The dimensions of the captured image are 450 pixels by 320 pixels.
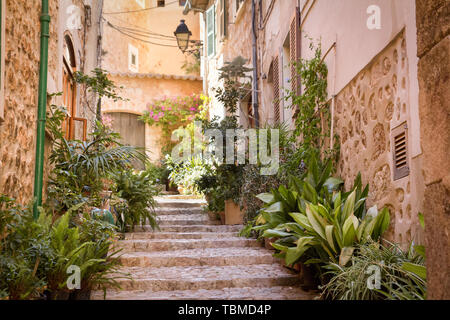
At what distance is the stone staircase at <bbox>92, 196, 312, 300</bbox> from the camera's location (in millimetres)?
4426

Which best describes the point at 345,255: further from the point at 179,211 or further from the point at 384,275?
the point at 179,211

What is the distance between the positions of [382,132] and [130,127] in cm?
1118

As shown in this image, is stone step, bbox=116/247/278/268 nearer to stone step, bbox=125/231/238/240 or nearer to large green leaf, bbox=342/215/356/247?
stone step, bbox=125/231/238/240

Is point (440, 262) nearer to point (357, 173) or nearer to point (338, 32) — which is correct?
point (357, 173)

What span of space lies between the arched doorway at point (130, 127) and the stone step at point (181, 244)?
8697 millimetres

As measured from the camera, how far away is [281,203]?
197 inches

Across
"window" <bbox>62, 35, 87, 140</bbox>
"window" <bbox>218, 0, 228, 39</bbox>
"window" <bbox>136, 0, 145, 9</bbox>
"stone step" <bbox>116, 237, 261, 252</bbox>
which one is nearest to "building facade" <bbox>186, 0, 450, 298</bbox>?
"stone step" <bbox>116, 237, 261, 252</bbox>

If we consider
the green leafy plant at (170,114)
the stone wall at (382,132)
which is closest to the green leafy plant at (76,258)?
the stone wall at (382,132)

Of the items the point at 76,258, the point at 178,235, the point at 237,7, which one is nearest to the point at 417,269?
the point at 76,258

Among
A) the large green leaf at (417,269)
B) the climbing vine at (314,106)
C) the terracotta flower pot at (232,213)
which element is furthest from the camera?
the terracotta flower pot at (232,213)

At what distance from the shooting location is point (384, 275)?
3.40 meters

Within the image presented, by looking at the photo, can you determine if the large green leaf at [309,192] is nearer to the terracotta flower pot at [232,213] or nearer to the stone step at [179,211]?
the terracotta flower pot at [232,213]

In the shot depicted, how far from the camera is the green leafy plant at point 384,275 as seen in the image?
10.5ft

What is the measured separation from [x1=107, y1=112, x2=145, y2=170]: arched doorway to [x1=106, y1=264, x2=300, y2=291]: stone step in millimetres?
9751
